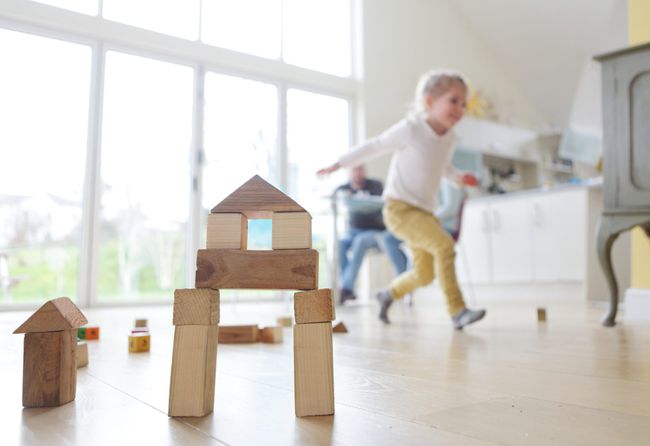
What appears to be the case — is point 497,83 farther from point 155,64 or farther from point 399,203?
point 399,203

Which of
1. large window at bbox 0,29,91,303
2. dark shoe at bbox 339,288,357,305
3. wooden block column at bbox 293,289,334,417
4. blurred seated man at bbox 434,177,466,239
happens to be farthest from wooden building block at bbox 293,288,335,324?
large window at bbox 0,29,91,303

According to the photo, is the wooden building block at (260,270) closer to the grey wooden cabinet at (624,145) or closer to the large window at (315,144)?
the grey wooden cabinet at (624,145)

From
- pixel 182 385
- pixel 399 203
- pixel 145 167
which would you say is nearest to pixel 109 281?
pixel 145 167

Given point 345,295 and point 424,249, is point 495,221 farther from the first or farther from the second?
point 424,249

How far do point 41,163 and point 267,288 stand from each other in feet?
14.0

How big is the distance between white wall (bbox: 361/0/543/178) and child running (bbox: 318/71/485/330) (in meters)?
3.58

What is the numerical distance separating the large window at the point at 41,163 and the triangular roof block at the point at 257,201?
13.2ft

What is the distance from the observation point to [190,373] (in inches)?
30.5

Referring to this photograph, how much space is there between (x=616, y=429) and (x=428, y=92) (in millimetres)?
1871

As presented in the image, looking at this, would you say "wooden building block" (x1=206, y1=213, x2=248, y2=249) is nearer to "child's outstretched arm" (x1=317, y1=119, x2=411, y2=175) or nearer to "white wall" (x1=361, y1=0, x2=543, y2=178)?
"child's outstretched arm" (x1=317, y1=119, x2=411, y2=175)

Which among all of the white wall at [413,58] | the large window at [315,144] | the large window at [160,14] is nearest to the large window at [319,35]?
the white wall at [413,58]

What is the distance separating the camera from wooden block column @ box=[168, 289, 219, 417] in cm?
76

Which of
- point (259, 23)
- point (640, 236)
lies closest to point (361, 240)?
point (640, 236)

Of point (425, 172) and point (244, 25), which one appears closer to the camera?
point (425, 172)
